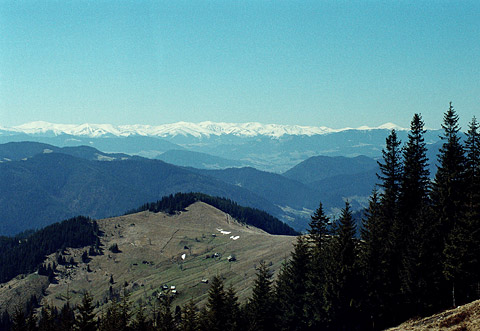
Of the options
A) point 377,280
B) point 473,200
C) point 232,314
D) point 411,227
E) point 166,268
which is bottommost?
point 166,268

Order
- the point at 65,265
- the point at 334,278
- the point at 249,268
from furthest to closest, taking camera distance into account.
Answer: the point at 65,265, the point at 249,268, the point at 334,278

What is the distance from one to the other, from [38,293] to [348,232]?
5796 inches

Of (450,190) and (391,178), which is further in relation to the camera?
(391,178)

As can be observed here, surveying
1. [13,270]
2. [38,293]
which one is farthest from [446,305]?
[13,270]

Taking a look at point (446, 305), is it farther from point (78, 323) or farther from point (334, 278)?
point (78, 323)

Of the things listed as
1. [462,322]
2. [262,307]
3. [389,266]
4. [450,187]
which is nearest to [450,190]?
[450,187]

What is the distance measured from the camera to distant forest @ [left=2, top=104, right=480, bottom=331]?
49.0m

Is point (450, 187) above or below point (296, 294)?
above

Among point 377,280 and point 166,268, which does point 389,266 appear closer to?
point 377,280

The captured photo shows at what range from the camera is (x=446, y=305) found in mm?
49875

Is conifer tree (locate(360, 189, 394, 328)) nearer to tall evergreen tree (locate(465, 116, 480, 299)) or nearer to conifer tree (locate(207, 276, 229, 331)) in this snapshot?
tall evergreen tree (locate(465, 116, 480, 299))

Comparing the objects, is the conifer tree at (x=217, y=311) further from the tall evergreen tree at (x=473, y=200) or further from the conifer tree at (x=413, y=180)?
the tall evergreen tree at (x=473, y=200)

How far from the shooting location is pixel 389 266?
53.7m

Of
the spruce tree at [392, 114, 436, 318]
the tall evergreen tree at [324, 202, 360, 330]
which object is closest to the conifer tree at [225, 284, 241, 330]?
the tall evergreen tree at [324, 202, 360, 330]
